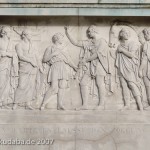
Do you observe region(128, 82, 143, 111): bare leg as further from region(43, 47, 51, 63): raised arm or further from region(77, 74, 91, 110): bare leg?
region(43, 47, 51, 63): raised arm

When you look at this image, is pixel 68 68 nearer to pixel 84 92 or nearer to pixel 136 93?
pixel 84 92

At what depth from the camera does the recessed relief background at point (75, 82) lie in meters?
8.91

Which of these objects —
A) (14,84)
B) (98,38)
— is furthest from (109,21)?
(14,84)

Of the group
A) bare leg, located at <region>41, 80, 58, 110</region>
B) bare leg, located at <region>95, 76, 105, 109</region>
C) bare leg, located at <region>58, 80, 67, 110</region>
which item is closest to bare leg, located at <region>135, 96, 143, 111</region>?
bare leg, located at <region>95, 76, 105, 109</region>

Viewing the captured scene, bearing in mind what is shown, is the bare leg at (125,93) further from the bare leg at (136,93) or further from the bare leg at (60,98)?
the bare leg at (60,98)

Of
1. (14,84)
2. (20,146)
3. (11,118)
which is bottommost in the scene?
(20,146)

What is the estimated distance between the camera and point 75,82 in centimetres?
934

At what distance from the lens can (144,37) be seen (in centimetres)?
945

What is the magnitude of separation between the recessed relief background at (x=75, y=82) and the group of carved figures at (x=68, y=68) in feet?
0.09

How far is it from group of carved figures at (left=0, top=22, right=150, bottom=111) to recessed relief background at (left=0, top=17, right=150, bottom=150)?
26 millimetres

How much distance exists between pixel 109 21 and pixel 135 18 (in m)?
0.71

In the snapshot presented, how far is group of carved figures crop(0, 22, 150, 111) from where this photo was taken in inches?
364

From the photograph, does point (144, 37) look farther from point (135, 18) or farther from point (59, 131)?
point (59, 131)

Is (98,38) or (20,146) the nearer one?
(20,146)
